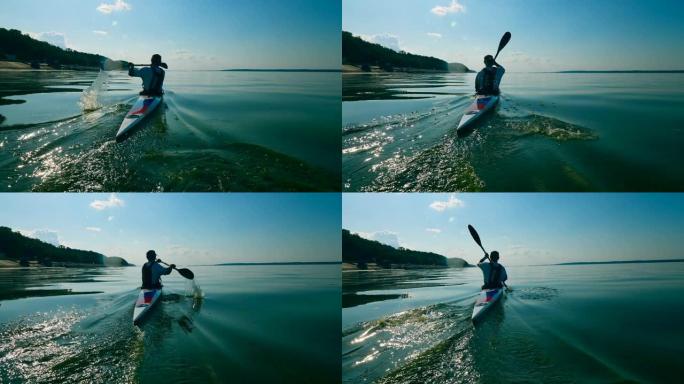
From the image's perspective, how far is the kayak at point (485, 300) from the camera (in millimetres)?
7164

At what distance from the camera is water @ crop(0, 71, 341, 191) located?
7125mm

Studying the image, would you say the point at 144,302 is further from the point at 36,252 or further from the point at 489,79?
the point at 489,79

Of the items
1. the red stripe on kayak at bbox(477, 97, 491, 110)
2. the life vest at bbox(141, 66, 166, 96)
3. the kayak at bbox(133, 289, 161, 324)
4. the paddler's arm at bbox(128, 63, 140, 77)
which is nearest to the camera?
the kayak at bbox(133, 289, 161, 324)

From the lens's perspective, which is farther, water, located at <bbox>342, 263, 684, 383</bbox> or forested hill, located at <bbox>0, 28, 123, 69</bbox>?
forested hill, located at <bbox>0, 28, 123, 69</bbox>

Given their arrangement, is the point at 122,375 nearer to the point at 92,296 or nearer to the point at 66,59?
the point at 92,296

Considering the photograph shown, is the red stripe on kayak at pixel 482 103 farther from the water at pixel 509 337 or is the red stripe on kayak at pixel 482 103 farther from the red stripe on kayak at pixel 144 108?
the red stripe on kayak at pixel 144 108

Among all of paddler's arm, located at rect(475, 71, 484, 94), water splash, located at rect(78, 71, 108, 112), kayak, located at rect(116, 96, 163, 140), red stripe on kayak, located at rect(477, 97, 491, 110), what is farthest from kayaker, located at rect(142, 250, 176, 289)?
paddler's arm, located at rect(475, 71, 484, 94)

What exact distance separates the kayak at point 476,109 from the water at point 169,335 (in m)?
4.70

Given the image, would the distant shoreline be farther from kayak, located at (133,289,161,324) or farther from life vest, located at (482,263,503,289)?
life vest, located at (482,263,503,289)

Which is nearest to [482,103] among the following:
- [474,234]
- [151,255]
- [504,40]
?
[504,40]

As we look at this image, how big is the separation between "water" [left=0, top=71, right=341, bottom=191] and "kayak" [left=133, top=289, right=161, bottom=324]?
2.00m

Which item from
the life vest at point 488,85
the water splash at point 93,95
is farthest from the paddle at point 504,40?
the water splash at point 93,95

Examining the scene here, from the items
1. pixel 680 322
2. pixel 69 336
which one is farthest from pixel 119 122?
pixel 680 322

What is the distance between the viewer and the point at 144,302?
7.36m
